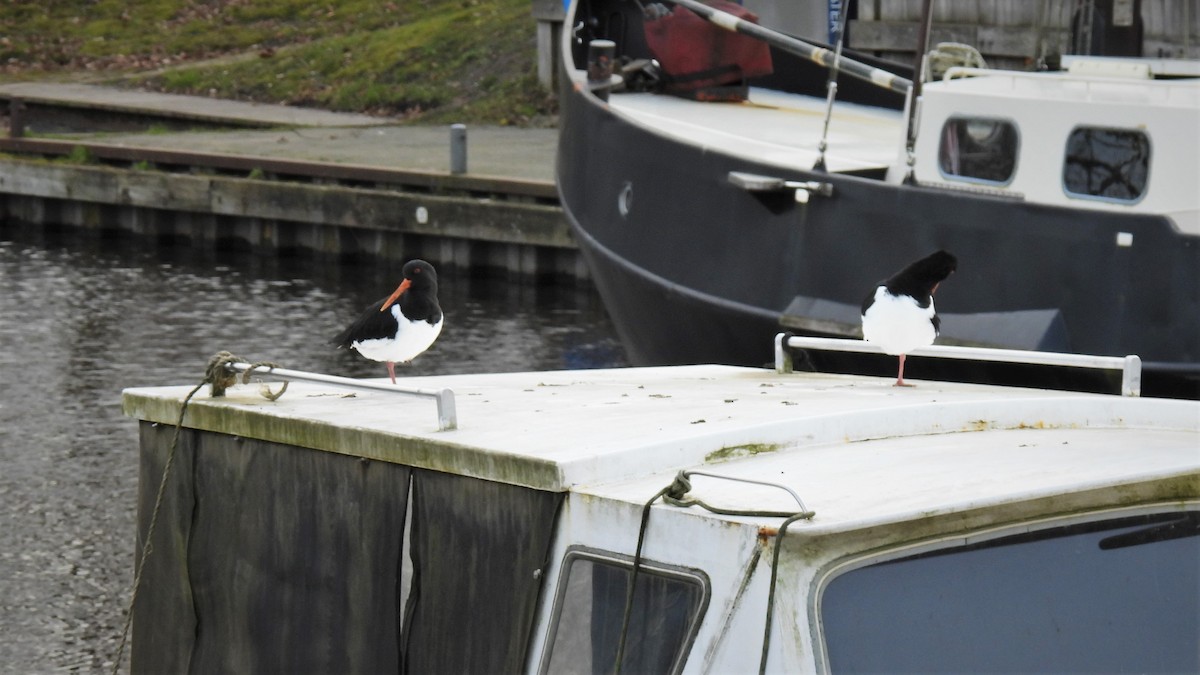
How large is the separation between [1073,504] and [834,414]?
2.52ft

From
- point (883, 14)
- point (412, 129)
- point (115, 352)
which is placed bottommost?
point (115, 352)

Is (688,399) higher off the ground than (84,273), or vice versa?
(688,399)

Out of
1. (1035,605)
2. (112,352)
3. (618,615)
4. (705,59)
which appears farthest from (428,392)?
(112,352)

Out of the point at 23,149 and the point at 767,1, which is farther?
the point at 23,149

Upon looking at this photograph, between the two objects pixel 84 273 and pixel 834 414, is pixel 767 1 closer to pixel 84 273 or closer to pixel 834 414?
pixel 84 273

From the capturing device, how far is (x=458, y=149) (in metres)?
21.8

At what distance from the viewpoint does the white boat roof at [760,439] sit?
128 inches

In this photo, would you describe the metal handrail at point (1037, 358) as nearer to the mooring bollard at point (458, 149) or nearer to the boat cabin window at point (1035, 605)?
the boat cabin window at point (1035, 605)

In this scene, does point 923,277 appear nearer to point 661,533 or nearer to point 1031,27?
point 661,533

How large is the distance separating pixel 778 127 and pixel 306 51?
22062 mm

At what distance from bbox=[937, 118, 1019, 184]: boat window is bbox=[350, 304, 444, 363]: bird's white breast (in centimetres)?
567

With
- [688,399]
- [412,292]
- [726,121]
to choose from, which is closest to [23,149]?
[726,121]

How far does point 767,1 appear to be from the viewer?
65.7ft

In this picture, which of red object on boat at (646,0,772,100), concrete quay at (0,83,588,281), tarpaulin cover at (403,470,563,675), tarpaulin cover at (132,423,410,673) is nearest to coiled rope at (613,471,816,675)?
tarpaulin cover at (403,470,563,675)
